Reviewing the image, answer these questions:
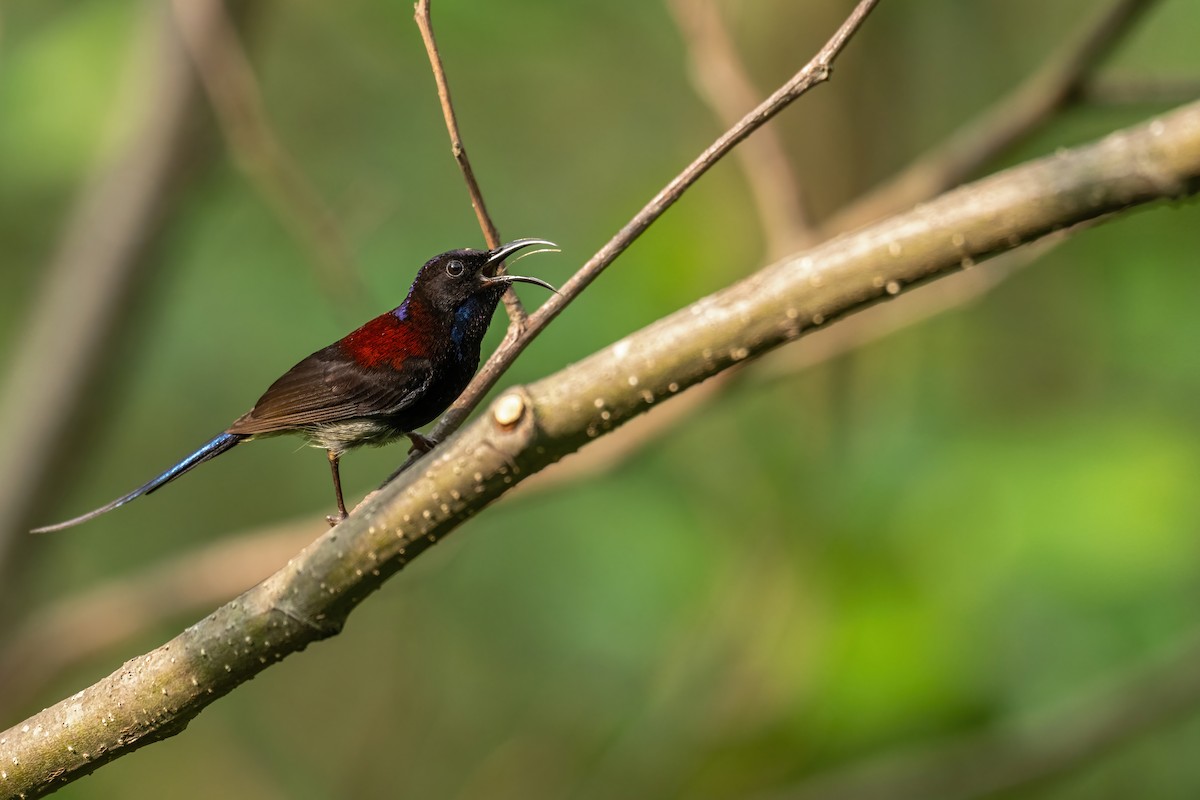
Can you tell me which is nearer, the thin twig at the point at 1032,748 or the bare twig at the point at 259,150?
the bare twig at the point at 259,150

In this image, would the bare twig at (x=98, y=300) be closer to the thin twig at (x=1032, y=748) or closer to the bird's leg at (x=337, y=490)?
the bird's leg at (x=337, y=490)

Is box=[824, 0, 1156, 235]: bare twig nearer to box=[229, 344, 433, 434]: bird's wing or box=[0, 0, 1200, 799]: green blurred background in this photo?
box=[0, 0, 1200, 799]: green blurred background

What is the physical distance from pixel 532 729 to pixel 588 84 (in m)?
→ 5.23

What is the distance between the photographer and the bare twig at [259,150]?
4.01 metres

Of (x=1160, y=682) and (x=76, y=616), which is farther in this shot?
(x=76, y=616)

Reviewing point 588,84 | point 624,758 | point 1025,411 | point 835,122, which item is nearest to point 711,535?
point 624,758

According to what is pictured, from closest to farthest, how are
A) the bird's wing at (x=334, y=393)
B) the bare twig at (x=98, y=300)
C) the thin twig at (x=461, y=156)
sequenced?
1. the thin twig at (x=461, y=156)
2. the bird's wing at (x=334, y=393)
3. the bare twig at (x=98, y=300)

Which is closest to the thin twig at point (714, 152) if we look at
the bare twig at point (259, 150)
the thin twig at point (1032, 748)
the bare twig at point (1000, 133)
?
the bare twig at point (259, 150)

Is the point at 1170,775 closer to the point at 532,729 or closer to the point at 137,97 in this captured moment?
the point at 532,729

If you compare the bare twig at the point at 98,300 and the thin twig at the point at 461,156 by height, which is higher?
the bare twig at the point at 98,300

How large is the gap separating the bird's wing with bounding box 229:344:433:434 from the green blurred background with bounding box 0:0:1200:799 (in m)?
1.88

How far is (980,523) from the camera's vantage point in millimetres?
4730

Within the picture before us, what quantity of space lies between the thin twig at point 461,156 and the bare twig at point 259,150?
147 cm

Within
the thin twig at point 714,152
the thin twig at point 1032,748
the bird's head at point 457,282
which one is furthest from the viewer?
the thin twig at point 1032,748
